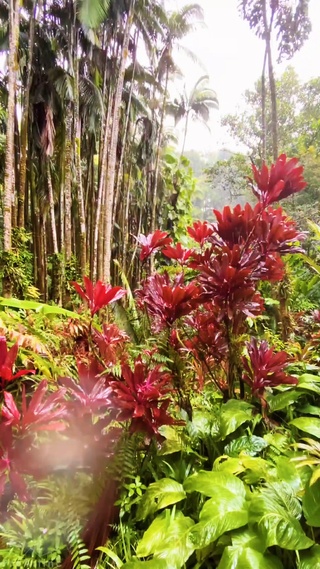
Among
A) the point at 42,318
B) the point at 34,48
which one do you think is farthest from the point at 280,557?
the point at 34,48

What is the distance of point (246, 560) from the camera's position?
718mm

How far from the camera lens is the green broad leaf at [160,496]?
0.90 meters

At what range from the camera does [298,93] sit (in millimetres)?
11711

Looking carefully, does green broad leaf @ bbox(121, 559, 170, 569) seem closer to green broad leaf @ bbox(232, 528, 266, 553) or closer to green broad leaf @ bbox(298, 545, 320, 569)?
green broad leaf @ bbox(232, 528, 266, 553)

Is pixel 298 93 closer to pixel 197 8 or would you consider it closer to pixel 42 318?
pixel 197 8

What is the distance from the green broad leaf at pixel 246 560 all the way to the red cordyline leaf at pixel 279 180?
3.29 ft

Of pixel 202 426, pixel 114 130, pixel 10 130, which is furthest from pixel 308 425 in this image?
pixel 114 130

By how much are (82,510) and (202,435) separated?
421mm

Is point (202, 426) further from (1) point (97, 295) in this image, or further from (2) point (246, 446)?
(1) point (97, 295)

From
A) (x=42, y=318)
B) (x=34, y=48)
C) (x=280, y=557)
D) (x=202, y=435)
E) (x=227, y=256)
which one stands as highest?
(x=34, y=48)

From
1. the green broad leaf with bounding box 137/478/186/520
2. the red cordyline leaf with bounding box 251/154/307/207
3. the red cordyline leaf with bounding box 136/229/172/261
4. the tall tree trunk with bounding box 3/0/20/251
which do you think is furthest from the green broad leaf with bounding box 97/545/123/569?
the tall tree trunk with bounding box 3/0/20/251

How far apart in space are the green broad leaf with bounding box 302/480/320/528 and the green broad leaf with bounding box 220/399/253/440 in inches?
9.9

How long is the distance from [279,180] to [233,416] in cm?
82

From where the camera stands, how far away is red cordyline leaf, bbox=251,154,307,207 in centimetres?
121
